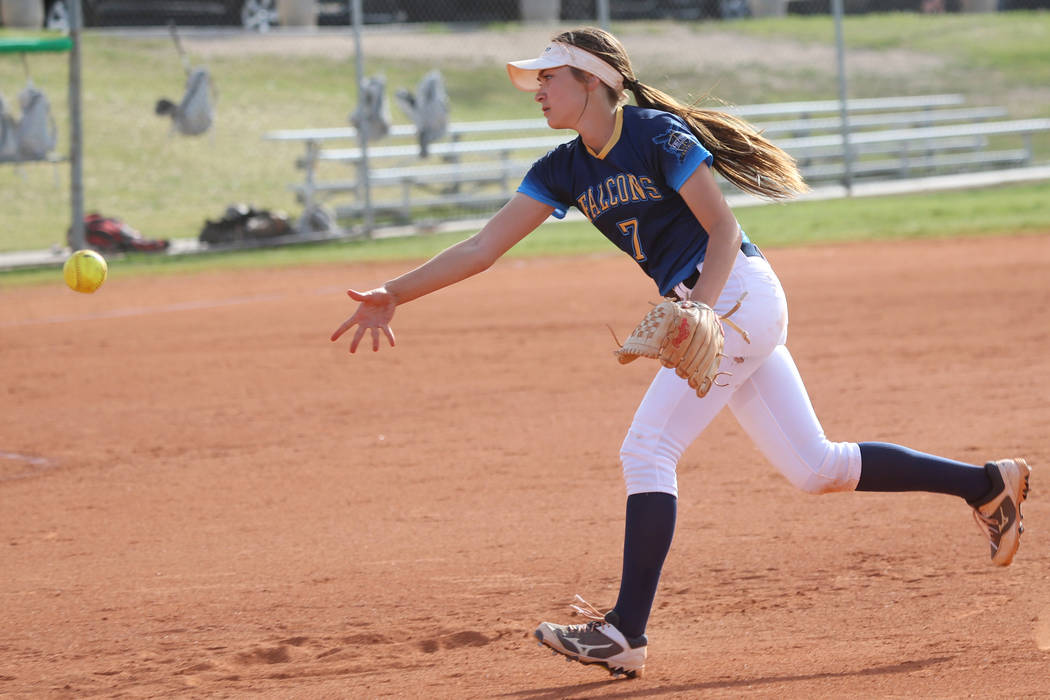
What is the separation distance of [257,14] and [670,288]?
79.6ft

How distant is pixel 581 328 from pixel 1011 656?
657 centimetres

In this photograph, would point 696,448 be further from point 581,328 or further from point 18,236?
point 18,236

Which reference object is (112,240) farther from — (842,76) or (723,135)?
(723,135)

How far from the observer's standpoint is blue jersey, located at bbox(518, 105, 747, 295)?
Result: 11.8ft

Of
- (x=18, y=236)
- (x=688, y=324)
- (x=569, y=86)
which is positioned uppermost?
(x=569, y=86)

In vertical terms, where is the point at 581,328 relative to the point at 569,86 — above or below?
below

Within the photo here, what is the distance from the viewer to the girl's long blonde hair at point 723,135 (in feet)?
12.3

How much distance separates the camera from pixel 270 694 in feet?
11.8

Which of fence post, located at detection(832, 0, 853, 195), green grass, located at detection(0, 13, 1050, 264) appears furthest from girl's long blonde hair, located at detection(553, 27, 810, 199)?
fence post, located at detection(832, 0, 853, 195)

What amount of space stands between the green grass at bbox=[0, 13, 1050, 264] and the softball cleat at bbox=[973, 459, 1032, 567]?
1153 centimetres

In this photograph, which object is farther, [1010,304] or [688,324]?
[1010,304]

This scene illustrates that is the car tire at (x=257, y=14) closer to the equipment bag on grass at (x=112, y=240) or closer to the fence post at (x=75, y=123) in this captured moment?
the equipment bag on grass at (x=112, y=240)

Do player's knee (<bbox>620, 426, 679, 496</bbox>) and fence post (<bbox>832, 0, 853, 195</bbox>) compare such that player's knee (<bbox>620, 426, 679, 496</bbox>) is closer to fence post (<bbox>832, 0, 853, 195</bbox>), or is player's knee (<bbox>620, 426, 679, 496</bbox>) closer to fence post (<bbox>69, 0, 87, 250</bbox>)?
fence post (<bbox>69, 0, 87, 250</bbox>)

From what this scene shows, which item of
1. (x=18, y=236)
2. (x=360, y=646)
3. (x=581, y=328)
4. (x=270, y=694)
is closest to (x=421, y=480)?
(x=360, y=646)
